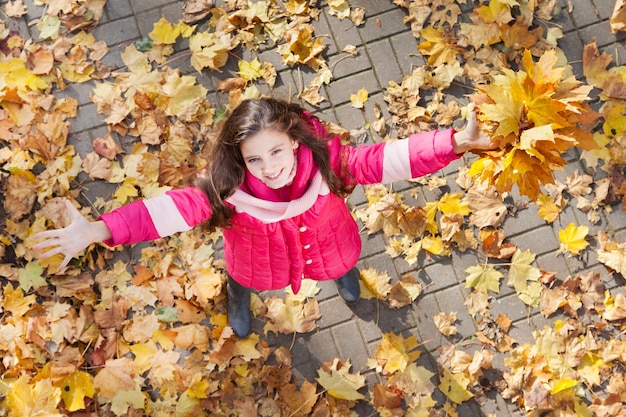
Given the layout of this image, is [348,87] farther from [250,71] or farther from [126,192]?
[126,192]

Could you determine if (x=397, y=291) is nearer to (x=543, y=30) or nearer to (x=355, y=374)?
(x=355, y=374)

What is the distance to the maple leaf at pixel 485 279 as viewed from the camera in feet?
13.3

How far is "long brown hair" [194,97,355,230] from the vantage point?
108 inches

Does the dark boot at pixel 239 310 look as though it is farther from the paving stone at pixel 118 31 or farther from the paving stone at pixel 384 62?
the paving stone at pixel 118 31

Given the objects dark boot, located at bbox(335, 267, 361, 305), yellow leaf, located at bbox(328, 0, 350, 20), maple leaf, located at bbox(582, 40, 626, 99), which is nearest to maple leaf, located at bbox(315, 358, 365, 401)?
dark boot, located at bbox(335, 267, 361, 305)

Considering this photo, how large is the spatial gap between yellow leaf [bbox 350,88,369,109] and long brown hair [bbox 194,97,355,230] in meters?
1.38

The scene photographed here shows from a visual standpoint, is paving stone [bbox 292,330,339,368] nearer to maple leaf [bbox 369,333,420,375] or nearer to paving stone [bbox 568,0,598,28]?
maple leaf [bbox 369,333,420,375]

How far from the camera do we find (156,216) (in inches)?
110

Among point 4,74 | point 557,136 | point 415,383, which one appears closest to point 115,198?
point 4,74

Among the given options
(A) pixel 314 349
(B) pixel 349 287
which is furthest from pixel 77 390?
(B) pixel 349 287

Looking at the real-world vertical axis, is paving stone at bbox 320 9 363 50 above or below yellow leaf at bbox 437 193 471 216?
above

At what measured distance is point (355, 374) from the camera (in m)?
3.97

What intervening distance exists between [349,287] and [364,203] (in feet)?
1.81

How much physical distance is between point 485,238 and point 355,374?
115cm
